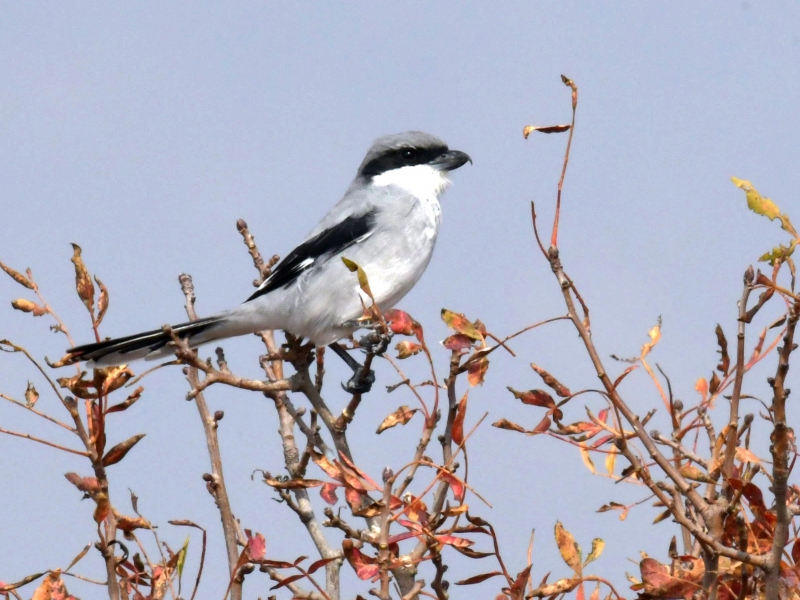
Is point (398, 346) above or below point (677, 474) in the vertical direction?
above

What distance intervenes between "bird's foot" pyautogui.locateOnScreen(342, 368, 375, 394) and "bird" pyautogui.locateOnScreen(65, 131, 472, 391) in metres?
0.47

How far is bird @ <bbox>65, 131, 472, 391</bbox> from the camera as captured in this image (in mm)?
3828

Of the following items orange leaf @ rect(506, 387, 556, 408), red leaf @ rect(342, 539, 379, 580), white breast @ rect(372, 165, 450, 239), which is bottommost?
red leaf @ rect(342, 539, 379, 580)

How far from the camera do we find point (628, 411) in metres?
1.61

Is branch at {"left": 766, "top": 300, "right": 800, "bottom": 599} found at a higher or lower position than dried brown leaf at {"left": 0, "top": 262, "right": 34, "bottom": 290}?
lower

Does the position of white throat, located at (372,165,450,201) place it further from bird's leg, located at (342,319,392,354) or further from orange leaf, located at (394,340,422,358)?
orange leaf, located at (394,340,422,358)

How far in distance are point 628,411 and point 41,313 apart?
4.17 ft

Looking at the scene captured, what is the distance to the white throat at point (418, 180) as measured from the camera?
436cm

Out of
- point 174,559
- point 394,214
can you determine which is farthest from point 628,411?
point 394,214

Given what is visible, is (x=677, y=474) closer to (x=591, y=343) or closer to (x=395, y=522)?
(x=591, y=343)

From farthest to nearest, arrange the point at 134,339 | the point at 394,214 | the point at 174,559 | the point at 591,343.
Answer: the point at 394,214, the point at 134,339, the point at 174,559, the point at 591,343

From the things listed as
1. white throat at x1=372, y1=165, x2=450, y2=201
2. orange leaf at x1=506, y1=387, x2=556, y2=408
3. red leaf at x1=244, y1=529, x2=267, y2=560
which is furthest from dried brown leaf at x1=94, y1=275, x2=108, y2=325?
white throat at x1=372, y1=165, x2=450, y2=201

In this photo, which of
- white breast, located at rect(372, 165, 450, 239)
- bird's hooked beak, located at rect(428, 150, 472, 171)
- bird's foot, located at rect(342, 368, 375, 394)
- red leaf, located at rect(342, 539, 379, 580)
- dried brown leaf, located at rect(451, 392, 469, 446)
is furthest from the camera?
bird's hooked beak, located at rect(428, 150, 472, 171)

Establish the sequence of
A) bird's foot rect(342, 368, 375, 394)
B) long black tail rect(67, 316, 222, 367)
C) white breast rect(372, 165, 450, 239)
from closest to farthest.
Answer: bird's foot rect(342, 368, 375, 394) → long black tail rect(67, 316, 222, 367) → white breast rect(372, 165, 450, 239)
